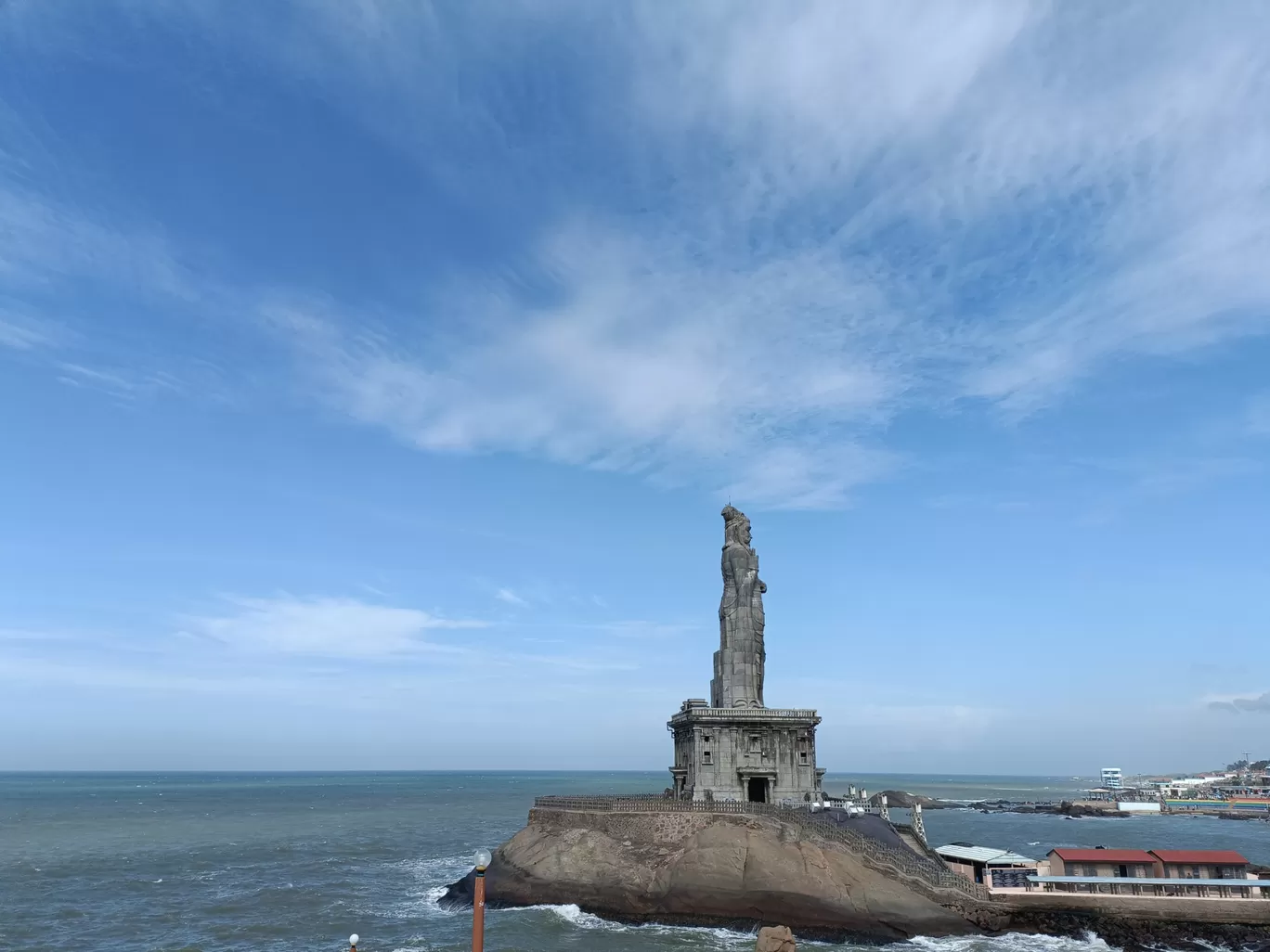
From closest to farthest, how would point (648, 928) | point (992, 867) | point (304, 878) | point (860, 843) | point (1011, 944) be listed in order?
1. point (1011, 944)
2. point (648, 928)
3. point (860, 843)
4. point (992, 867)
5. point (304, 878)

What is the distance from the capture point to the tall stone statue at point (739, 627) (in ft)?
179

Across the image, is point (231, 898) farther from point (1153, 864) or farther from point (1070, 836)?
point (1070, 836)

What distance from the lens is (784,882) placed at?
3894cm

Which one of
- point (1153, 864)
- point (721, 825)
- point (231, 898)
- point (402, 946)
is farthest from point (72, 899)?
point (1153, 864)

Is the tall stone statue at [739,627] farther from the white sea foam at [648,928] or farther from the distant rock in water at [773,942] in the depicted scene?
the distant rock in water at [773,942]

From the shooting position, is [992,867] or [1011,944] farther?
[992,867]

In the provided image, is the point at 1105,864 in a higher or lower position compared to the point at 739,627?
lower

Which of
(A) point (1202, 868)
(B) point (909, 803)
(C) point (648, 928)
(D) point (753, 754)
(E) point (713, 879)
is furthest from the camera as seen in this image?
(B) point (909, 803)

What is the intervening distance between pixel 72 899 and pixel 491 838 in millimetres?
38552

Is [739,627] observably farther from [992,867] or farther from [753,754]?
[992,867]

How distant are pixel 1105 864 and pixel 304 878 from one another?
46.1m

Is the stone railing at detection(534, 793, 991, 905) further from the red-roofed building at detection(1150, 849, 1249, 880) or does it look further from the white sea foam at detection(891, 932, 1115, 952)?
the red-roofed building at detection(1150, 849, 1249, 880)

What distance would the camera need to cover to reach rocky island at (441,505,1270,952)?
3797 cm

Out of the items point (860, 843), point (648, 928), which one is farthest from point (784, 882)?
point (648, 928)
